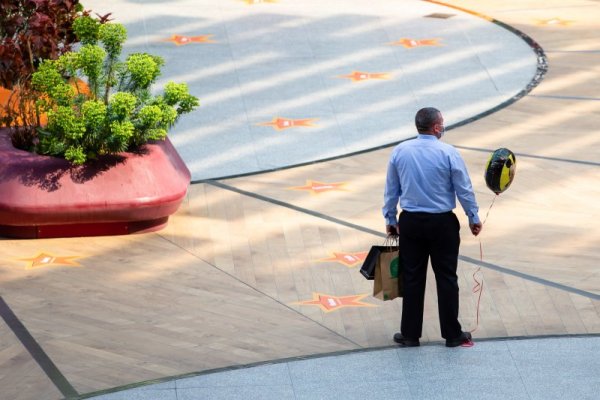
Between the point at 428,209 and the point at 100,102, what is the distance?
2.95 metres

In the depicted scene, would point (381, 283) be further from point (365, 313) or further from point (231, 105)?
point (231, 105)

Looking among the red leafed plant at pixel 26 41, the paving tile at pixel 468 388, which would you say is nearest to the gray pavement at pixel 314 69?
the red leafed plant at pixel 26 41

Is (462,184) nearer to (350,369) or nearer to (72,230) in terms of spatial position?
(350,369)

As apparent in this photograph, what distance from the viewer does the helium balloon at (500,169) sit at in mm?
7750

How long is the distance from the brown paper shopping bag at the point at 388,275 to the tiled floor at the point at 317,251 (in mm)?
355

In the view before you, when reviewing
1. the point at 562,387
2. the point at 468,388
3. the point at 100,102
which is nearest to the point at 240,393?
the point at 468,388

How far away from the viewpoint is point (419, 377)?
7.29 metres

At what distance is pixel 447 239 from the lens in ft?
24.2

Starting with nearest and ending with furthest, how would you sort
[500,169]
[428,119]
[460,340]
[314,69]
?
[428,119] < [460,340] < [500,169] < [314,69]

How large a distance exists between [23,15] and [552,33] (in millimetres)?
7158

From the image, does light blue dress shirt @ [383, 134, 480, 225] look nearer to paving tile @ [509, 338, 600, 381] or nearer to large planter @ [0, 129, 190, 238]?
paving tile @ [509, 338, 600, 381]

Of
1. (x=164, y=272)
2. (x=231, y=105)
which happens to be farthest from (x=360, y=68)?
(x=164, y=272)

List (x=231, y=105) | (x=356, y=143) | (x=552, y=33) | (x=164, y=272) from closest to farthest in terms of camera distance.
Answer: (x=164, y=272)
(x=356, y=143)
(x=231, y=105)
(x=552, y=33)

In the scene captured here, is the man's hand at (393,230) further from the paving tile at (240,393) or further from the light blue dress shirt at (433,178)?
the paving tile at (240,393)
